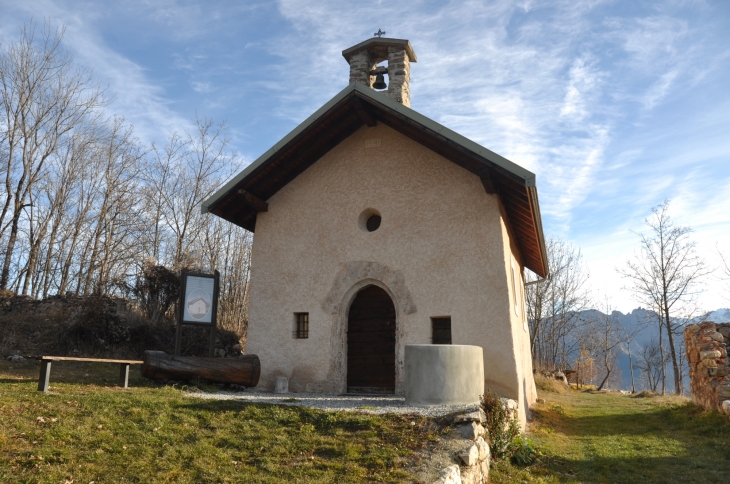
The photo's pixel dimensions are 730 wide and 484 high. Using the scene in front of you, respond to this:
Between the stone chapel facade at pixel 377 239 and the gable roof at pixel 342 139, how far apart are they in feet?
0.10

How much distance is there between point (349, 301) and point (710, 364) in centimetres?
758

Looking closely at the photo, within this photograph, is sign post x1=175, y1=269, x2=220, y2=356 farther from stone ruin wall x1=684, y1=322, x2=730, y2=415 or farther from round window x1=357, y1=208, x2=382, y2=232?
stone ruin wall x1=684, y1=322, x2=730, y2=415

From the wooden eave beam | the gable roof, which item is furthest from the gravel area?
the wooden eave beam

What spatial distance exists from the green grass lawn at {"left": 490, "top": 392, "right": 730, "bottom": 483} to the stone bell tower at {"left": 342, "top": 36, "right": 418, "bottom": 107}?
25.2 feet

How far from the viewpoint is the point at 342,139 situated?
1155 cm

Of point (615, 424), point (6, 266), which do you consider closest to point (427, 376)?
point (615, 424)

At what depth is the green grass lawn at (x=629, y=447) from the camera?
6.88 meters

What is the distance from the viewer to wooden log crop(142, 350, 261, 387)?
934cm

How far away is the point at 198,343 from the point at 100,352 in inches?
106

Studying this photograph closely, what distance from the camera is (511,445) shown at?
727cm

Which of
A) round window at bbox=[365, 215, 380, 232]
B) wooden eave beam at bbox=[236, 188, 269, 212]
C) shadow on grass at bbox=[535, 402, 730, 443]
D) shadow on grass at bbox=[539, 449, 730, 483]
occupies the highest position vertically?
wooden eave beam at bbox=[236, 188, 269, 212]

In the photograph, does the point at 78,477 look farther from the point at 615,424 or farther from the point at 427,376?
the point at 615,424

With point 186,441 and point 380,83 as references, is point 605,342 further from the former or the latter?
point 186,441

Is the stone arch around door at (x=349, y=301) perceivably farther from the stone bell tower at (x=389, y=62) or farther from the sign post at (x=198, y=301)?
the stone bell tower at (x=389, y=62)
